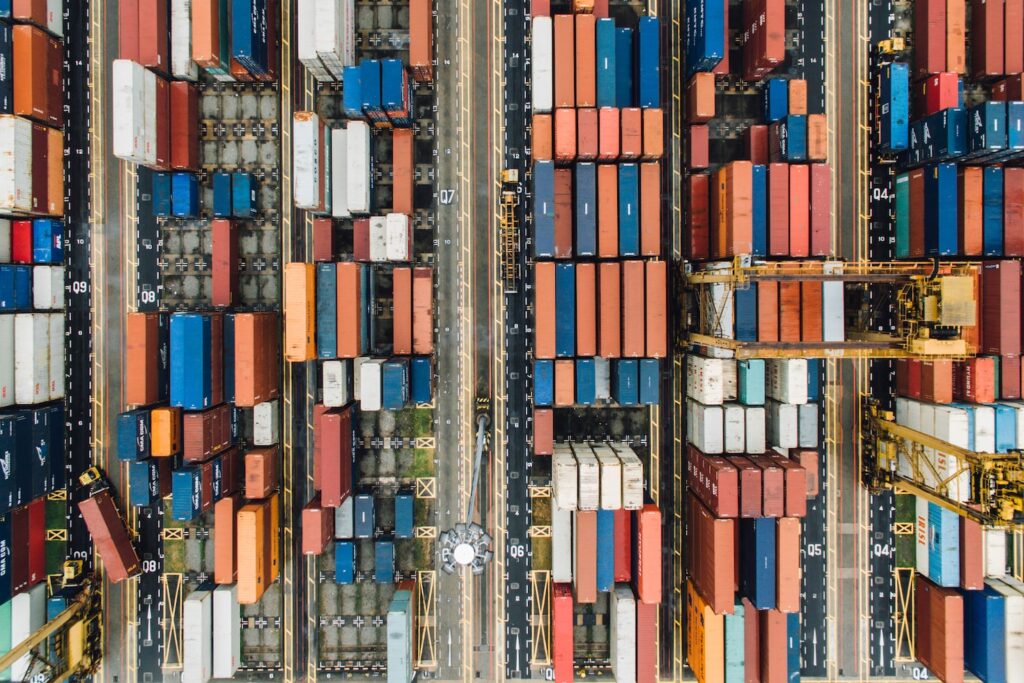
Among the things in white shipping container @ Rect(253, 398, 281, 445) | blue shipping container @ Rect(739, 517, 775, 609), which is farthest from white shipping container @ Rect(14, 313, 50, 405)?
blue shipping container @ Rect(739, 517, 775, 609)

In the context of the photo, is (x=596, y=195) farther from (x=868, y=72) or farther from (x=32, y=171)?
(x=32, y=171)

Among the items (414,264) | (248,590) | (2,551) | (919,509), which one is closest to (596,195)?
(414,264)

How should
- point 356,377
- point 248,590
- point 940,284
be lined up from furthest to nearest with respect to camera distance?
point 356,377
point 248,590
point 940,284

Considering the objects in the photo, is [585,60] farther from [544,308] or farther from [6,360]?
[6,360]

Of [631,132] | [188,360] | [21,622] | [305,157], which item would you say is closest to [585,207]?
[631,132]

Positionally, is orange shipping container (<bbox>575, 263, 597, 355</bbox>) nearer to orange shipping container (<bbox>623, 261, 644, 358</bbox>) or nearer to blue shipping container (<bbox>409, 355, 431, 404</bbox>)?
orange shipping container (<bbox>623, 261, 644, 358</bbox>)

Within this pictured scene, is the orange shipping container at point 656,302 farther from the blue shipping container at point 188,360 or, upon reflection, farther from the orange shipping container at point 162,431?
the orange shipping container at point 162,431
